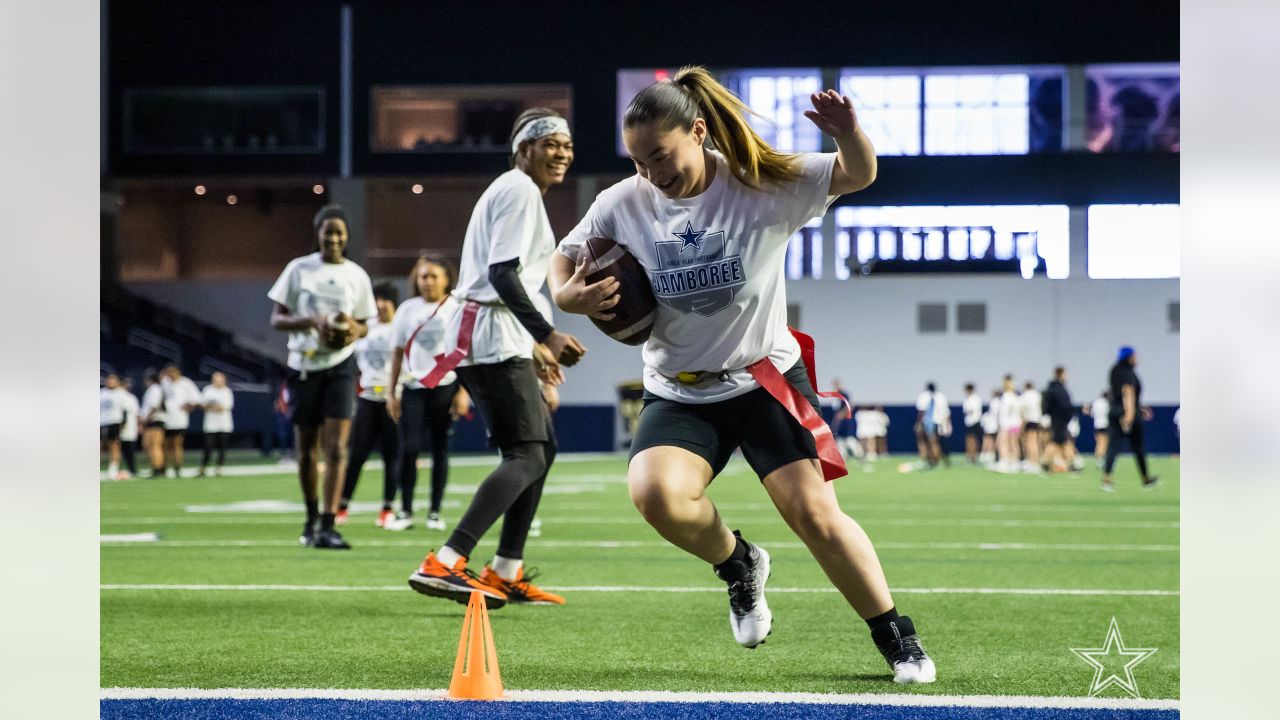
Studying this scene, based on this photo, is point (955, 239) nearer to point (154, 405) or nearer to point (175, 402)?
point (175, 402)

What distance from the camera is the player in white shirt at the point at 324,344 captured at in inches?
300

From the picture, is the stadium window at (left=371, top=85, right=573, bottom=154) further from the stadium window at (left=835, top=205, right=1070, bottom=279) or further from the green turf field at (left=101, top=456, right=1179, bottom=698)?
the green turf field at (left=101, top=456, right=1179, bottom=698)

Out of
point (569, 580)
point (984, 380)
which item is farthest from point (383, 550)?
point (984, 380)

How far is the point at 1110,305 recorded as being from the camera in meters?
35.8

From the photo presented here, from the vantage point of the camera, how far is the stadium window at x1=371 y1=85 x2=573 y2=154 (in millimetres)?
32469

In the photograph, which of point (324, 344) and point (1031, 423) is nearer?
point (324, 344)

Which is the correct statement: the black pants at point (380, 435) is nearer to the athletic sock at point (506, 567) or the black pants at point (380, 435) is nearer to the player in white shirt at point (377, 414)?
the player in white shirt at point (377, 414)

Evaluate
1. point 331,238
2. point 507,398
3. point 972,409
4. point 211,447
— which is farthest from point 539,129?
point 972,409

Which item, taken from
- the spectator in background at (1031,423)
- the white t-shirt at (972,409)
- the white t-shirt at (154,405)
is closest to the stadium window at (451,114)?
the white t-shirt at (972,409)

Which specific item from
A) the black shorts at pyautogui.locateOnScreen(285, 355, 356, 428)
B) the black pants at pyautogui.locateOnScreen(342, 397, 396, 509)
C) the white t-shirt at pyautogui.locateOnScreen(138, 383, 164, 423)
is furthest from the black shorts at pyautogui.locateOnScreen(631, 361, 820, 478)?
the white t-shirt at pyautogui.locateOnScreen(138, 383, 164, 423)

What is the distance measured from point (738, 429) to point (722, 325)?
31 centimetres

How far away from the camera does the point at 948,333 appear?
3653cm
